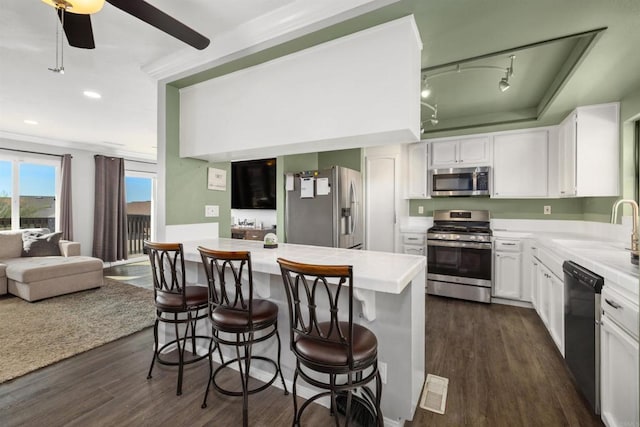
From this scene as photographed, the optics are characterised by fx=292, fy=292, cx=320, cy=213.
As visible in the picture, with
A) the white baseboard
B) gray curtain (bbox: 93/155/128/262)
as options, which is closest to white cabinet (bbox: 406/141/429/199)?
the white baseboard

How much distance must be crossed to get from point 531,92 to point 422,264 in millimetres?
2758

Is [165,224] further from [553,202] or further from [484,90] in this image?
[553,202]

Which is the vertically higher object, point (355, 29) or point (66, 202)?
point (355, 29)

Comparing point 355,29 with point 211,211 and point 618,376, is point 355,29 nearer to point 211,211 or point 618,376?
point 211,211

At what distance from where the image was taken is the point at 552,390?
201 cm

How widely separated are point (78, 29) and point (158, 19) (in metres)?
0.49

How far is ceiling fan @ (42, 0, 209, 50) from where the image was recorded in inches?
53.8

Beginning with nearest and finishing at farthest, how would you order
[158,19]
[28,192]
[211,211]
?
[158,19] < [211,211] < [28,192]

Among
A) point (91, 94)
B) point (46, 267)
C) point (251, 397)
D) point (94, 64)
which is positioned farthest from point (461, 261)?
point (46, 267)

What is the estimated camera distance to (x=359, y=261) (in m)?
1.78

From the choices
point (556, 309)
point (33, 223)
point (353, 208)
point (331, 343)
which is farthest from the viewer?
point (33, 223)

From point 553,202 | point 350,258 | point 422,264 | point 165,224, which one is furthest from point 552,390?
point 165,224

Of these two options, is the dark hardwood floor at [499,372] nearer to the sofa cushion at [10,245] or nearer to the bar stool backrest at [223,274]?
the bar stool backrest at [223,274]

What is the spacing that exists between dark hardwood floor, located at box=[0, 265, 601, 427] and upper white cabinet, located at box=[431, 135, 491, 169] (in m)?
2.33
